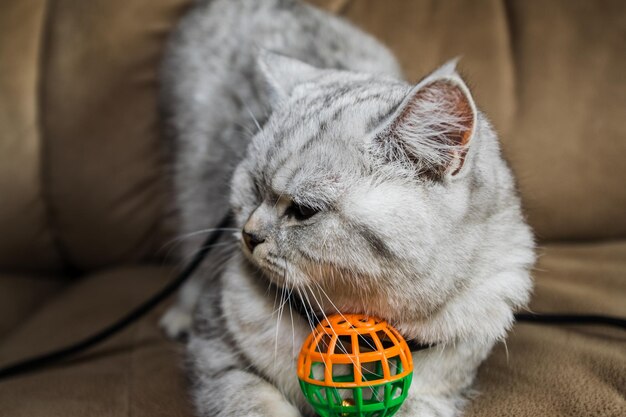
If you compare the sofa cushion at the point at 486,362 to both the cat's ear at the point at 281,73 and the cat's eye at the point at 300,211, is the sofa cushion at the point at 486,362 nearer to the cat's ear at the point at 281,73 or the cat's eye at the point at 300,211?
the cat's eye at the point at 300,211

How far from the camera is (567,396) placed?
0.96 m

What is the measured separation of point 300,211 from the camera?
83 cm

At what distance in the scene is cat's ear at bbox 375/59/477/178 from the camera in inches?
28.8

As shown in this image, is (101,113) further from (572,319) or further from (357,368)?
(572,319)

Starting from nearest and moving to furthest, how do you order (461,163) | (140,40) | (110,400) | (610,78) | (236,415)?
(461,163) → (236,415) → (110,400) → (610,78) → (140,40)

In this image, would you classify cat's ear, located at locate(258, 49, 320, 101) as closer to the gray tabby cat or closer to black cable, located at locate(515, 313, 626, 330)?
the gray tabby cat

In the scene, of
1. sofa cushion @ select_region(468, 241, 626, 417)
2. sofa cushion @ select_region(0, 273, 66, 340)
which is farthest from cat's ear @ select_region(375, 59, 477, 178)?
sofa cushion @ select_region(0, 273, 66, 340)

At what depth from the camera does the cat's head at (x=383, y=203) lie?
2.56 ft

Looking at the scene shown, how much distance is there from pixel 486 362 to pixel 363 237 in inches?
19.0

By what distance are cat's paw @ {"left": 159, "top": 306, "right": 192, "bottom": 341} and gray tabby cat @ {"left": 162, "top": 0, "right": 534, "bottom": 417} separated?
14cm

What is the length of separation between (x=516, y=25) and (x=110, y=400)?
4.29ft

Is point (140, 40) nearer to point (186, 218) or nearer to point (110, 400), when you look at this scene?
point (186, 218)

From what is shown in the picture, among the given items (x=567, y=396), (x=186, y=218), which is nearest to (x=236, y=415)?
(x=567, y=396)

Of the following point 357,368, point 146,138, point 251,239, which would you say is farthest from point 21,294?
point 357,368
